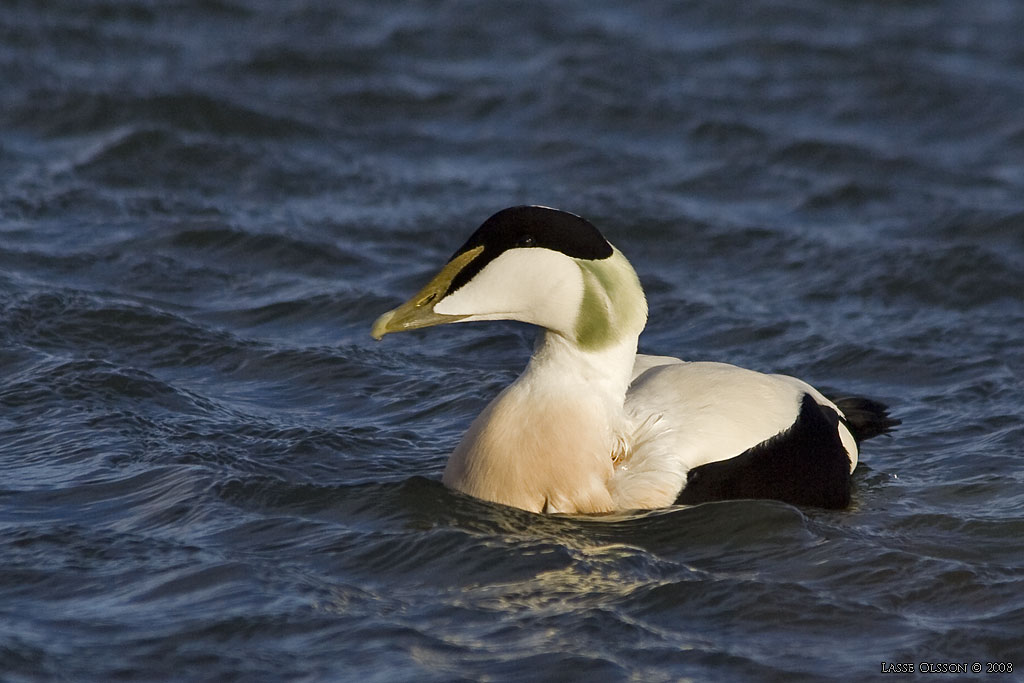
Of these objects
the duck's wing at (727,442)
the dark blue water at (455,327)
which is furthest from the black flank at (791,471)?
the dark blue water at (455,327)

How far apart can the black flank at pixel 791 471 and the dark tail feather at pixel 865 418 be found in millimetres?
527

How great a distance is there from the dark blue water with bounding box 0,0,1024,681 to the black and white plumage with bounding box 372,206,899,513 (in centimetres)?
13

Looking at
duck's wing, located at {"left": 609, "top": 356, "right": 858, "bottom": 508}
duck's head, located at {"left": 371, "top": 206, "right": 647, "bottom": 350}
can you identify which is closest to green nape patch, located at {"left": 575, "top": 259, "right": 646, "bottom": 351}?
duck's head, located at {"left": 371, "top": 206, "right": 647, "bottom": 350}

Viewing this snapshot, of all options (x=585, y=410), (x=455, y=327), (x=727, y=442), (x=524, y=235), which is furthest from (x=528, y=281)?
(x=455, y=327)

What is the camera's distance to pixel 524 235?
201 inches

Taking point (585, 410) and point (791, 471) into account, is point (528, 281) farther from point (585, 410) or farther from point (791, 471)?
point (791, 471)

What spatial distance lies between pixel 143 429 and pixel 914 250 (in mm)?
5011

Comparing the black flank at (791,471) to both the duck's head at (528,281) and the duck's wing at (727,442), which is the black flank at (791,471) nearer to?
the duck's wing at (727,442)

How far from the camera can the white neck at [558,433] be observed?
5270mm

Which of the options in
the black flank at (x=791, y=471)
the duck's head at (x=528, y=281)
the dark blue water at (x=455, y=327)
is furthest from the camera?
the black flank at (x=791, y=471)

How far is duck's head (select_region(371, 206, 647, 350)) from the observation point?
5.11 m

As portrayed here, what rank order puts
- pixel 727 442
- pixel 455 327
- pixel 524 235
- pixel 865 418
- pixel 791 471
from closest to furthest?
pixel 524 235
pixel 727 442
pixel 791 471
pixel 865 418
pixel 455 327

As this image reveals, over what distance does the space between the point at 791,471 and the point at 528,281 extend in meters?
1.29

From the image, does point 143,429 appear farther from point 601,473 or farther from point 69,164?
point 69,164
